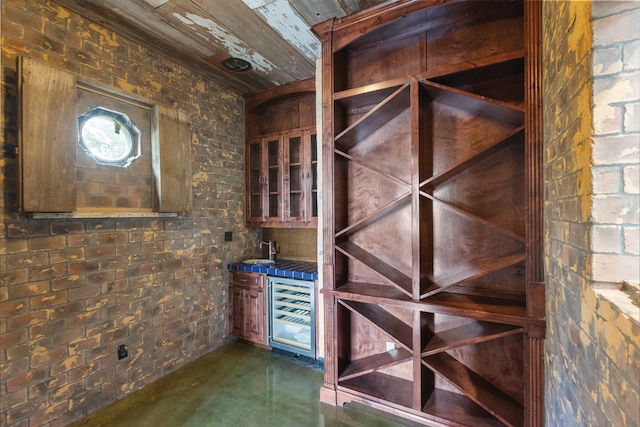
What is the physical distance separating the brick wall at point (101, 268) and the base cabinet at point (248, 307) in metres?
0.13

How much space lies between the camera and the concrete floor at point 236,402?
6.79 feet

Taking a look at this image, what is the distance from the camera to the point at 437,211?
6.89 feet

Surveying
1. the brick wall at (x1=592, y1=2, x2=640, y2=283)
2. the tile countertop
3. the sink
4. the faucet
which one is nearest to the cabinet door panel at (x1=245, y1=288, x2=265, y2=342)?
the tile countertop

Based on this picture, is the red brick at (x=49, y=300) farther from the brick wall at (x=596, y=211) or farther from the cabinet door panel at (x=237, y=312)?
the brick wall at (x=596, y=211)

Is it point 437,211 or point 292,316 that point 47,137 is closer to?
point 292,316

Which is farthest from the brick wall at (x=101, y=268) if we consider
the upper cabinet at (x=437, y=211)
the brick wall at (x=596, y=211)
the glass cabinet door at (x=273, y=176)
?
the brick wall at (x=596, y=211)

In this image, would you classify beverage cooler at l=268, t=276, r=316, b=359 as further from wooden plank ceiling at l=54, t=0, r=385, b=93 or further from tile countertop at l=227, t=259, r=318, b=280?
wooden plank ceiling at l=54, t=0, r=385, b=93

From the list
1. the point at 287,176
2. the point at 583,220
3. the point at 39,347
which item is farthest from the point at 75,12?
the point at 583,220

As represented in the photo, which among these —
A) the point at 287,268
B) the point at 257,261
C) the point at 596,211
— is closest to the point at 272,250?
the point at 257,261

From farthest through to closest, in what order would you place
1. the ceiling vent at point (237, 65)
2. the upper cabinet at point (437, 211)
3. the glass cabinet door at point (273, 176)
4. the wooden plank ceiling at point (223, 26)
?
the glass cabinet door at point (273, 176) → the ceiling vent at point (237, 65) → the wooden plank ceiling at point (223, 26) → the upper cabinet at point (437, 211)

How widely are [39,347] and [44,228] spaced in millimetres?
801

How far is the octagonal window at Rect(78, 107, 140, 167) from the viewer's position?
2.16 m

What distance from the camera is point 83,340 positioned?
2100mm

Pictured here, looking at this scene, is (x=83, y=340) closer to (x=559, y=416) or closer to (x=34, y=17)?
(x=34, y=17)
